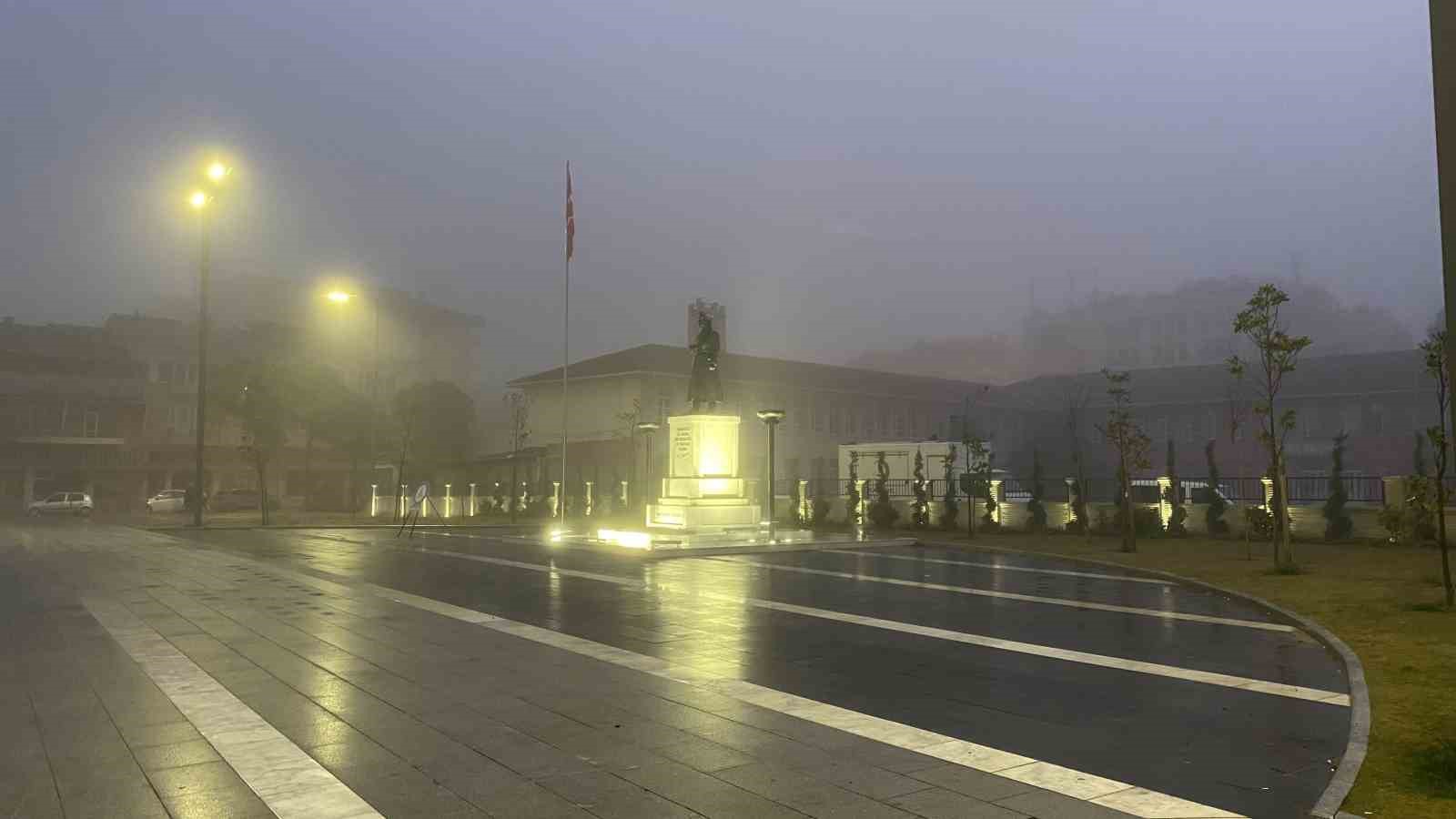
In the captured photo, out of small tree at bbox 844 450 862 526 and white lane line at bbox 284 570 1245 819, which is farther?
small tree at bbox 844 450 862 526

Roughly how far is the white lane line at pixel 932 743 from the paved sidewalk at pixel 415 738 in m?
0.14

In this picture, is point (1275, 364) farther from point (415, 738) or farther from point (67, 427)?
point (67, 427)

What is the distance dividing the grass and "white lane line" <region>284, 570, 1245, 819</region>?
1071 millimetres

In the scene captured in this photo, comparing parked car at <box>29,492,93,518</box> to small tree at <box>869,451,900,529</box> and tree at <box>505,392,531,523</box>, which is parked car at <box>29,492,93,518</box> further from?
small tree at <box>869,451,900,529</box>

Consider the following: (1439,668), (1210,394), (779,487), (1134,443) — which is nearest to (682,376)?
(779,487)

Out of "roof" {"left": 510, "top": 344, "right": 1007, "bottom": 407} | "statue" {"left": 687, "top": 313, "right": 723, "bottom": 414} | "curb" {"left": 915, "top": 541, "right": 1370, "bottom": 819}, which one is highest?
"roof" {"left": 510, "top": 344, "right": 1007, "bottom": 407}

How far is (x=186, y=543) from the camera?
25.7 m

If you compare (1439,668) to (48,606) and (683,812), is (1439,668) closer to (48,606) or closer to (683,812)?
(683,812)

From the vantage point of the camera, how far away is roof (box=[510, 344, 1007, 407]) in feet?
192

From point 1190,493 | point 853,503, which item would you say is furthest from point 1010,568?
point 853,503

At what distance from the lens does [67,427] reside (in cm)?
6000

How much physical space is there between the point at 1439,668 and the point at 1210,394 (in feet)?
181

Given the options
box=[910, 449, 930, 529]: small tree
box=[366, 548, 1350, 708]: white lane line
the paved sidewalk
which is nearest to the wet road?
box=[366, 548, 1350, 708]: white lane line

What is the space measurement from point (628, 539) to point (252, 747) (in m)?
18.5
